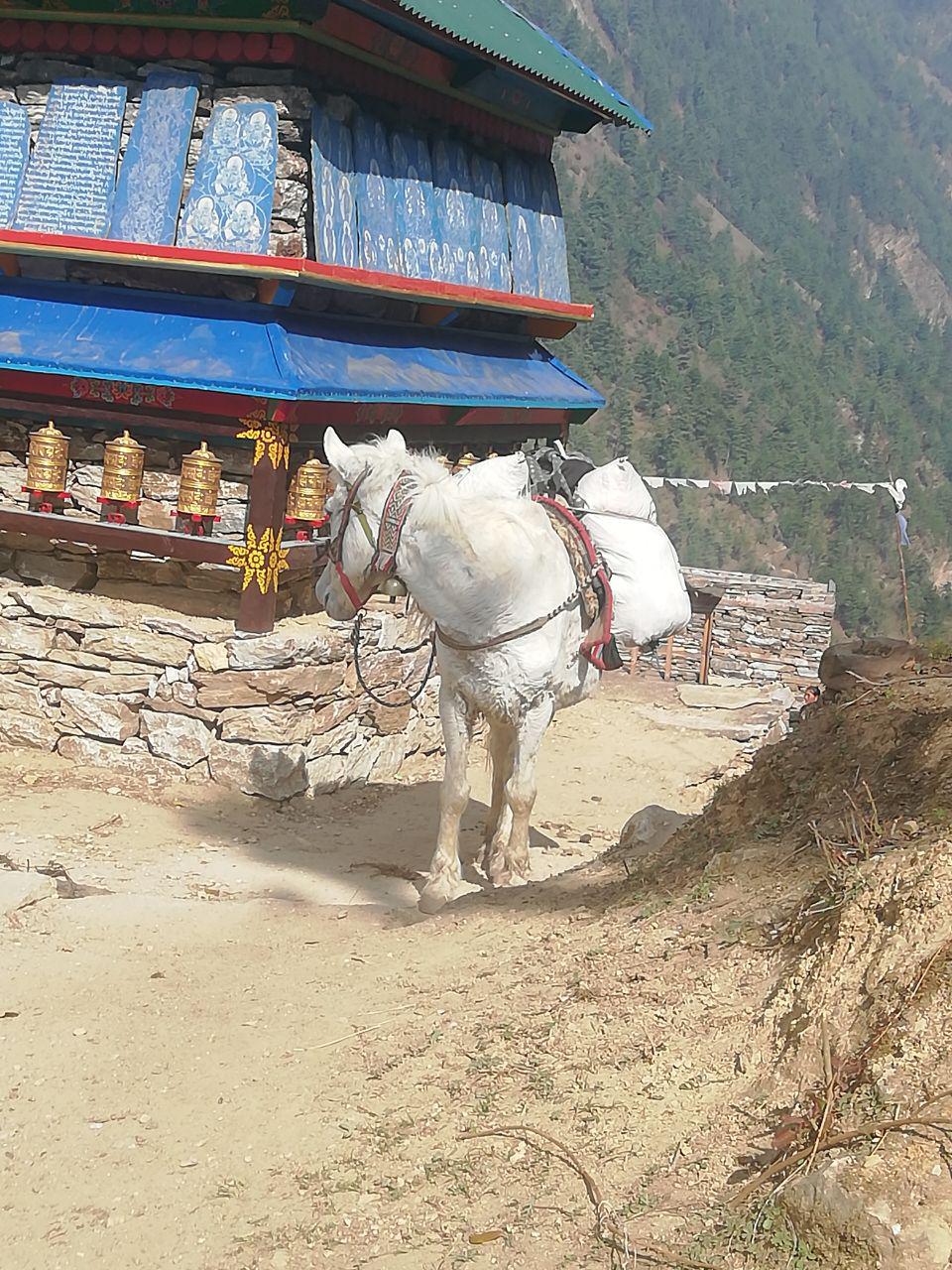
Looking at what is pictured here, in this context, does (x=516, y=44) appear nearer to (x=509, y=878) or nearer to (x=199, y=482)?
(x=199, y=482)

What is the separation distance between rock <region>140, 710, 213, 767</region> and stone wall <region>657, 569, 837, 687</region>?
15758 mm

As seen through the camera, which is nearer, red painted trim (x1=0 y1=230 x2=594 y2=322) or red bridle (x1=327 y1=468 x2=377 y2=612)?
red bridle (x1=327 y1=468 x2=377 y2=612)

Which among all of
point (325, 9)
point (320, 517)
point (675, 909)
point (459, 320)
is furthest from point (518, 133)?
point (675, 909)

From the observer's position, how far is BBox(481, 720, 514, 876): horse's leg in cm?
747

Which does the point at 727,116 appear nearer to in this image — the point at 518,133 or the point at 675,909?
the point at 518,133

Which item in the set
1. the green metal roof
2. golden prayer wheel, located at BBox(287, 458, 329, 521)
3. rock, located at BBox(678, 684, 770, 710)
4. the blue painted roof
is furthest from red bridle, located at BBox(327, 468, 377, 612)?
rock, located at BBox(678, 684, 770, 710)

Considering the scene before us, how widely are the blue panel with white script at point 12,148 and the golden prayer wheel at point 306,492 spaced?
3.13 metres

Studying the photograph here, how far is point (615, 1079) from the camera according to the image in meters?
3.71

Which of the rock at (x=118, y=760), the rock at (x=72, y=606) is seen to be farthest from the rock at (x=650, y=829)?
the rock at (x=72, y=606)

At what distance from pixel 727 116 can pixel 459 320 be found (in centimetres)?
12402

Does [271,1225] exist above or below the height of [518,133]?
below

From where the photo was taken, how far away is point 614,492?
784 cm

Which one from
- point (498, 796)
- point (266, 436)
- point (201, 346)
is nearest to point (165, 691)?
point (266, 436)

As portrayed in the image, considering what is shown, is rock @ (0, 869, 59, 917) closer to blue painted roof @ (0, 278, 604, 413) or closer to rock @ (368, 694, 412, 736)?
blue painted roof @ (0, 278, 604, 413)
